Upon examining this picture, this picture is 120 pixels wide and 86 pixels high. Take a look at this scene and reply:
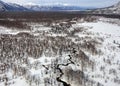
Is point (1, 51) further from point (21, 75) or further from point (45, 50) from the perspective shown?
point (21, 75)

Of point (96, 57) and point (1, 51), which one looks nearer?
point (96, 57)

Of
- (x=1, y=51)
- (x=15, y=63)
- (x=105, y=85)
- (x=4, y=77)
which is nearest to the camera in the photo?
(x=105, y=85)

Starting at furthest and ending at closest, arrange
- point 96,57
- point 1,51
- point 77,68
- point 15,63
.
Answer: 1. point 1,51
2. point 96,57
3. point 15,63
4. point 77,68

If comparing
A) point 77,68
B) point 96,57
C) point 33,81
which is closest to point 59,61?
point 77,68

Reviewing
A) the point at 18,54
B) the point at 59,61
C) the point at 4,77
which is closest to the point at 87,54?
the point at 59,61

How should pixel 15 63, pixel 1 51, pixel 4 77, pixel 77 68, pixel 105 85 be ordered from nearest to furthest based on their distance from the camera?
pixel 105 85 → pixel 4 77 → pixel 77 68 → pixel 15 63 → pixel 1 51

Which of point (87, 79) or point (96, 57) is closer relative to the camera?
point (87, 79)

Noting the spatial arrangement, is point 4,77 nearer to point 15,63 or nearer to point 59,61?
point 15,63

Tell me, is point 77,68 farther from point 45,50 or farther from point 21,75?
point 45,50

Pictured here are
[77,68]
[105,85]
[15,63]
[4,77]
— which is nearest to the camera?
[105,85]
